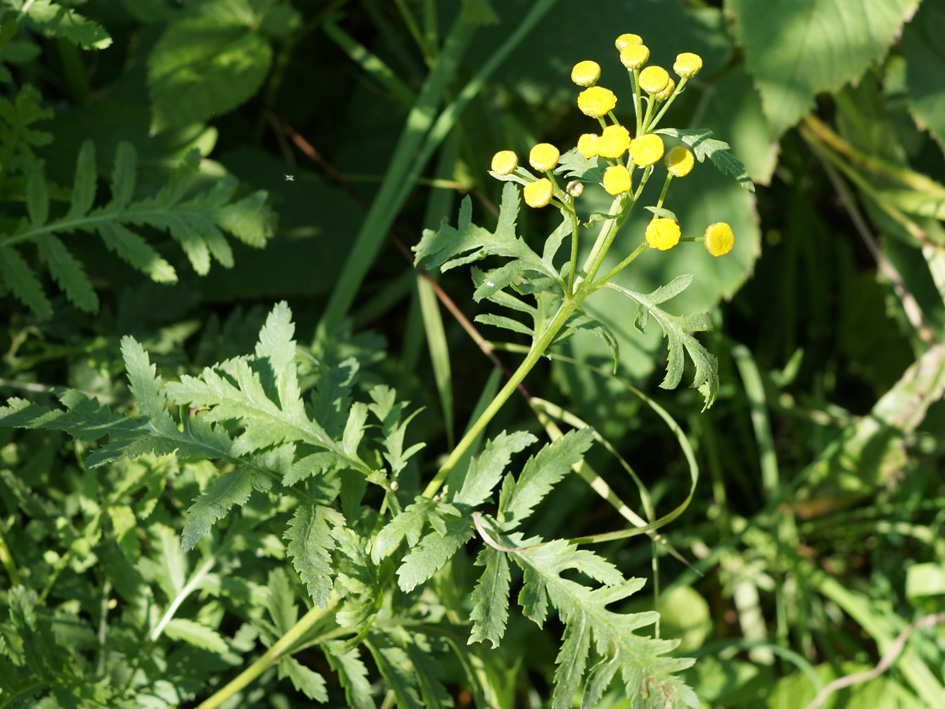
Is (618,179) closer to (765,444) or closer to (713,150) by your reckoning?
(713,150)

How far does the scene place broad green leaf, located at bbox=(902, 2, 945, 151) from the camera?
1.95 meters

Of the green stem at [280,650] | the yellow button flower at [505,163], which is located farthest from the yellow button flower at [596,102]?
the green stem at [280,650]

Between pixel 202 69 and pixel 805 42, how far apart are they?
1.39 metres

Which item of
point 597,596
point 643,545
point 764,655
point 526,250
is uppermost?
point 526,250

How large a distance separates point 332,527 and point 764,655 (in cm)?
140

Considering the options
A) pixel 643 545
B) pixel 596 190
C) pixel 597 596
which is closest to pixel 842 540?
pixel 643 545

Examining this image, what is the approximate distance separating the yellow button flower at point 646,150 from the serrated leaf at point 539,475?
42cm

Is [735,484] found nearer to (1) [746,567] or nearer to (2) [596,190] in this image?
(1) [746,567]

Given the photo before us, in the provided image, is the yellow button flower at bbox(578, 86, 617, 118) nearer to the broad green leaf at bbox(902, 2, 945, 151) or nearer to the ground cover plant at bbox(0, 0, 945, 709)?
the ground cover plant at bbox(0, 0, 945, 709)

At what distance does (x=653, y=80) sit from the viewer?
0.95 m

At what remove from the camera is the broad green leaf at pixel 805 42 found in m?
1.82

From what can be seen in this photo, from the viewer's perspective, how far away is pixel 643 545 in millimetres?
2123

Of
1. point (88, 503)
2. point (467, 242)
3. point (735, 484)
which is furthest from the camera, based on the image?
point (735, 484)

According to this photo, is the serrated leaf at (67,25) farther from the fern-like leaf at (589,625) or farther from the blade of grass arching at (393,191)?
the fern-like leaf at (589,625)
